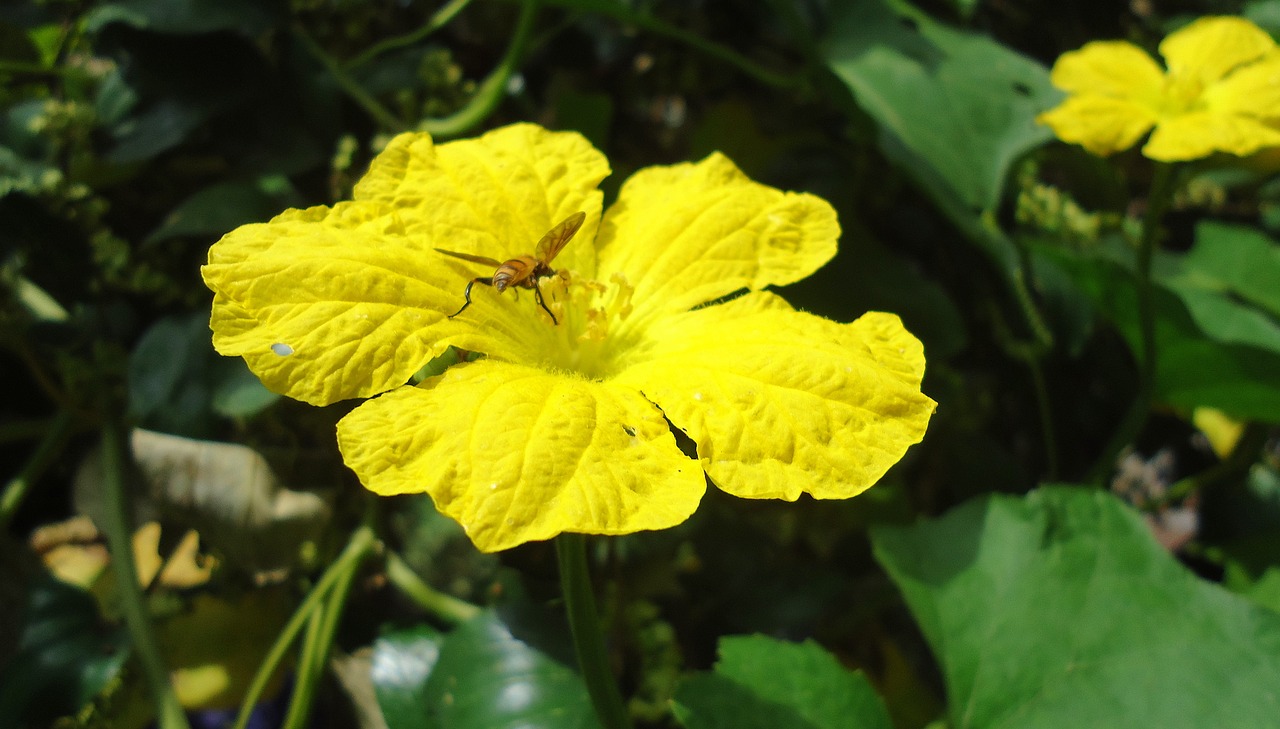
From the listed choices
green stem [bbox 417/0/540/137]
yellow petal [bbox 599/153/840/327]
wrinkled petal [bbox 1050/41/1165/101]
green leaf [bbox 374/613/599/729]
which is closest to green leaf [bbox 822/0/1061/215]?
wrinkled petal [bbox 1050/41/1165/101]

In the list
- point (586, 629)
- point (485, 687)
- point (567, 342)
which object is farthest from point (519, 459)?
point (485, 687)

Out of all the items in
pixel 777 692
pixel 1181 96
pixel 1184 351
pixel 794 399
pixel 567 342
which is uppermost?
pixel 1181 96

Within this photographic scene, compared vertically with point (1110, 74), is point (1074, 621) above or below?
below

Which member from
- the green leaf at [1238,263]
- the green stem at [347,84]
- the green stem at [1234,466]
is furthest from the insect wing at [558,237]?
the green leaf at [1238,263]

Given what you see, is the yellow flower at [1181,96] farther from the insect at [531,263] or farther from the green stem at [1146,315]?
the insect at [531,263]

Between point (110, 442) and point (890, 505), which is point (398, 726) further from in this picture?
point (890, 505)

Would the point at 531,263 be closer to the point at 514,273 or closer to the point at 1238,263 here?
the point at 514,273
